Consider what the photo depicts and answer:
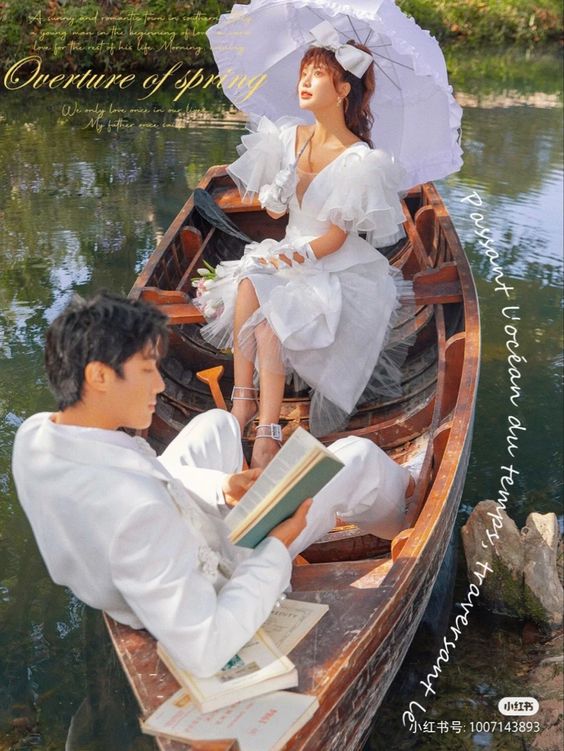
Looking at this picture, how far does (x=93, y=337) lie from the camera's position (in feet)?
5.57

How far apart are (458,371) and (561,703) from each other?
1.14 m

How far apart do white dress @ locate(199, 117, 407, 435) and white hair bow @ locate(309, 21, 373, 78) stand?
265 millimetres

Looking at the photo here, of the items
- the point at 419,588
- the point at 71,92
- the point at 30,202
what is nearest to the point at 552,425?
the point at 419,588

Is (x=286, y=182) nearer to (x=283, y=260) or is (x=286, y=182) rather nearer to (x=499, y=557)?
(x=283, y=260)

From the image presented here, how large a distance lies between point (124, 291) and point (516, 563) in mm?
3230

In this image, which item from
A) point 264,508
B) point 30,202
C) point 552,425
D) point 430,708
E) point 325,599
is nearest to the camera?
point 264,508

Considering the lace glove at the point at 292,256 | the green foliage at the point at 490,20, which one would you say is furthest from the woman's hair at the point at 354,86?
the green foliage at the point at 490,20

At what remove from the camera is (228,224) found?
191 inches

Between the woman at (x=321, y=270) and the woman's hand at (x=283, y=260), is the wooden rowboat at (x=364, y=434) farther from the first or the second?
the woman's hand at (x=283, y=260)

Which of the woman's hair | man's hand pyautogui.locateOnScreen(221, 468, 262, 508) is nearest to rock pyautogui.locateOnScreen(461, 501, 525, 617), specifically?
the woman's hair

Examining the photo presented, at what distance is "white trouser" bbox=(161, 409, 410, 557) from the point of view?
231 cm

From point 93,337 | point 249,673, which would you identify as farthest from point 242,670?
point 93,337

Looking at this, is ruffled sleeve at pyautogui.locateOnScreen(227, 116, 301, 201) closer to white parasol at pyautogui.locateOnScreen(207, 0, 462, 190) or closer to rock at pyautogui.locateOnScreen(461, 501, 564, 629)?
white parasol at pyautogui.locateOnScreen(207, 0, 462, 190)

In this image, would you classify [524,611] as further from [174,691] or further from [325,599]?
[174,691]
